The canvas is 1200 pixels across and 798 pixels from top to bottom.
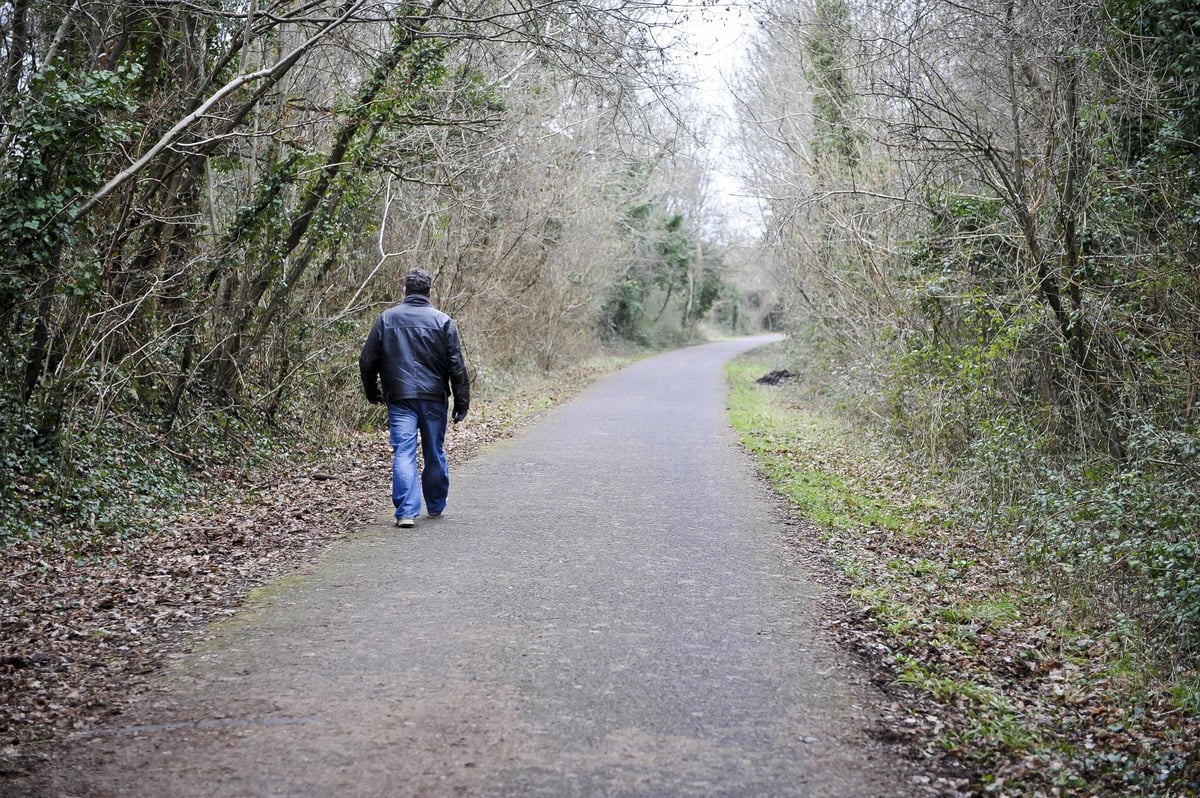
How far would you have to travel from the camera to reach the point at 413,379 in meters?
8.64

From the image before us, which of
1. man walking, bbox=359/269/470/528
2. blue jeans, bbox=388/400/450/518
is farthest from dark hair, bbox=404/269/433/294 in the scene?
blue jeans, bbox=388/400/450/518

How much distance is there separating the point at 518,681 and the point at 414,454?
415 centimetres

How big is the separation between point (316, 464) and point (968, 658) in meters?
8.59

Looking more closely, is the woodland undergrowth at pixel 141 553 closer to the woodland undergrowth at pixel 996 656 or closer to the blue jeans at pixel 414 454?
the blue jeans at pixel 414 454

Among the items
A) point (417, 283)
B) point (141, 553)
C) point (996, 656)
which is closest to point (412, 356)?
point (417, 283)

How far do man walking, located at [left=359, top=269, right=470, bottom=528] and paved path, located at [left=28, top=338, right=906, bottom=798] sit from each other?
0.52m

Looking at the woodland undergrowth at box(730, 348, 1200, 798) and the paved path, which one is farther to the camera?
the woodland undergrowth at box(730, 348, 1200, 798)

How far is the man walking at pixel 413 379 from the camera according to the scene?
8.60 metres

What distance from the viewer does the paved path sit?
3857 millimetres

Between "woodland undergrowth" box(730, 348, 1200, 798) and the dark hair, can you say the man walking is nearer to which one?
the dark hair

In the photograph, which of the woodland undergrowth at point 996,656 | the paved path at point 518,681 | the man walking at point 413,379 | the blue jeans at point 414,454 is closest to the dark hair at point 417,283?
the man walking at point 413,379

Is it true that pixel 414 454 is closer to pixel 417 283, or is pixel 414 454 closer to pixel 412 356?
pixel 412 356

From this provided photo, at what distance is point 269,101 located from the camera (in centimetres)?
1158

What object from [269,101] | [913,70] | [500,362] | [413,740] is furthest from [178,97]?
[500,362]
